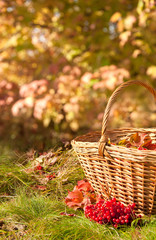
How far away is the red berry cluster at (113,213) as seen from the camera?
4.30ft

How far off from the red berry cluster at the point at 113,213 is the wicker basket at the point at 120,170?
0.19ft

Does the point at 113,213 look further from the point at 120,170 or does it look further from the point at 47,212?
the point at 47,212

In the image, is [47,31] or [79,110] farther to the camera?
[47,31]

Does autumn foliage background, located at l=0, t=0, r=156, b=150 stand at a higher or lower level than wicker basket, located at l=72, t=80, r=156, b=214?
higher

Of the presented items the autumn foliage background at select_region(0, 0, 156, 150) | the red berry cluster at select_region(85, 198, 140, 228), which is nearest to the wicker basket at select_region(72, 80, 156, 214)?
the red berry cluster at select_region(85, 198, 140, 228)

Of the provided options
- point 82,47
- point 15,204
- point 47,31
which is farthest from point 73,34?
point 15,204

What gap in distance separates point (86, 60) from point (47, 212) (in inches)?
90.5

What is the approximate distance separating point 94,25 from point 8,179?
89.5 inches

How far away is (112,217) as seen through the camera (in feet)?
4.36

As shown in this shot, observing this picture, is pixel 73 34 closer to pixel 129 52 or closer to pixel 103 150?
pixel 129 52

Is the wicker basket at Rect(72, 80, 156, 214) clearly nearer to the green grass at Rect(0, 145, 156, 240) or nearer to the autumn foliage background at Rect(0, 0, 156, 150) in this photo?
the green grass at Rect(0, 145, 156, 240)

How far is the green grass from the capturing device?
1.26 meters

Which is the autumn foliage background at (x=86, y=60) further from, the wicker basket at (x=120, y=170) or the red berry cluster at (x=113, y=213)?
the red berry cluster at (x=113, y=213)

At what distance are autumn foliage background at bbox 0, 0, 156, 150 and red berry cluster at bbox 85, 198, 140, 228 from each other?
166 cm
